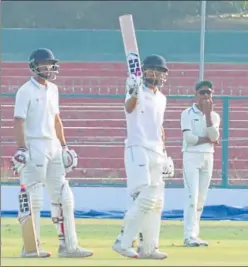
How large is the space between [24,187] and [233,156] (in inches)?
419

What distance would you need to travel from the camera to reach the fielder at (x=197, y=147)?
12844 mm

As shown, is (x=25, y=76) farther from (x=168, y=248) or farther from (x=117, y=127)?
(x=168, y=248)

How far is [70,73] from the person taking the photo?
102ft

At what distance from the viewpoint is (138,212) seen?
1013 centimetres

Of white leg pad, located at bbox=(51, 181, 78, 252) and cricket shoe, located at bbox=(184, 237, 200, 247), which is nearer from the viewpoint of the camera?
white leg pad, located at bbox=(51, 181, 78, 252)

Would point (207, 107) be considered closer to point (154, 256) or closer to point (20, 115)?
point (154, 256)

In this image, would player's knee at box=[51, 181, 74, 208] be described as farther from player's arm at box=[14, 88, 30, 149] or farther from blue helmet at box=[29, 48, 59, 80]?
blue helmet at box=[29, 48, 59, 80]

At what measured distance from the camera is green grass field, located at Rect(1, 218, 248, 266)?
9.78 meters

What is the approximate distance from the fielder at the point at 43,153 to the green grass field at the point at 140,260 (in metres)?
0.34

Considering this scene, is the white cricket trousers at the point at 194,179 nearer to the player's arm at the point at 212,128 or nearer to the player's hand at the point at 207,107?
the player's arm at the point at 212,128

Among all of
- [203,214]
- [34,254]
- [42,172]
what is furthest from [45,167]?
[203,214]

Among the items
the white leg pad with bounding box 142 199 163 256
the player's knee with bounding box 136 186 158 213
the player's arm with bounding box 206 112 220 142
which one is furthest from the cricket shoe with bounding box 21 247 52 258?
the player's arm with bounding box 206 112 220 142

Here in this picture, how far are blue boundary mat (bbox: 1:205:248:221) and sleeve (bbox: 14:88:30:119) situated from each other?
6.88m

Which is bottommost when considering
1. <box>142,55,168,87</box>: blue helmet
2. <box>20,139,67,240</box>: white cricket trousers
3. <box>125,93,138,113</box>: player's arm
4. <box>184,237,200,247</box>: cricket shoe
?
<box>184,237,200,247</box>: cricket shoe
